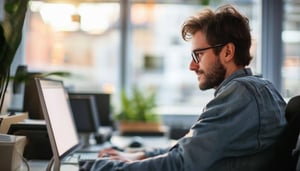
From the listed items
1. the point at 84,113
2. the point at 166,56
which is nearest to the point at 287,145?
the point at 84,113

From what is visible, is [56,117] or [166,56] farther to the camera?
[166,56]

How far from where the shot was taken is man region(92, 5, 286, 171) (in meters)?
1.42

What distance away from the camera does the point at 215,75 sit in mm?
1710

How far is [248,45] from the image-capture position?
174 centimetres

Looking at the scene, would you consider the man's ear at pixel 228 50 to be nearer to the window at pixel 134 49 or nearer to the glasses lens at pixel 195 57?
the glasses lens at pixel 195 57

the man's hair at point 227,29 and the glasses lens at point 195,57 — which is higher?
the man's hair at point 227,29

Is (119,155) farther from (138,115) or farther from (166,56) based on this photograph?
(166,56)

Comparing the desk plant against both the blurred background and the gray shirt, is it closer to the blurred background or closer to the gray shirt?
the gray shirt

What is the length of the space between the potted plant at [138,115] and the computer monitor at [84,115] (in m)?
1.03

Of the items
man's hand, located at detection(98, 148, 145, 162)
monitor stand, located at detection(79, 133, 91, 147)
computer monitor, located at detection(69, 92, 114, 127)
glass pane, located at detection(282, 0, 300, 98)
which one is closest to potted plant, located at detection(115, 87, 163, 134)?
computer monitor, located at detection(69, 92, 114, 127)

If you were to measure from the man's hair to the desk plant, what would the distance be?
0.69 m

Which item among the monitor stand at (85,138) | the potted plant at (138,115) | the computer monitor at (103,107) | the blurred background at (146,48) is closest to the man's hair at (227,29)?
the monitor stand at (85,138)

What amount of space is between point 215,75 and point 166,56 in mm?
3548

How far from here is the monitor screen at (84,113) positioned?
2.85 meters
